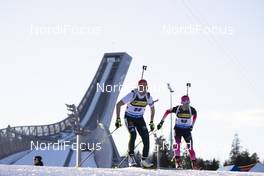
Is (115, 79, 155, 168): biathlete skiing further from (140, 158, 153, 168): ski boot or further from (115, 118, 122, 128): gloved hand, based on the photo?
(140, 158, 153, 168): ski boot

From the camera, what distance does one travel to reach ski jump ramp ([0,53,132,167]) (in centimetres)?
8688

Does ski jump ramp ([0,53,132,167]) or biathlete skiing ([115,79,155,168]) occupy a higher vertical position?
biathlete skiing ([115,79,155,168])

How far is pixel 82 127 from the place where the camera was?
3538 inches

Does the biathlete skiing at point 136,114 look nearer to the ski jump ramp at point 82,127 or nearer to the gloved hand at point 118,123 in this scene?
the gloved hand at point 118,123

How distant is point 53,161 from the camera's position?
84625 millimetres

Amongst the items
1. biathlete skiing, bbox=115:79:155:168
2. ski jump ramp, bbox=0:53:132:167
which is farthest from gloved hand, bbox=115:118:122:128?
ski jump ramp, bbox=0:53:132:167

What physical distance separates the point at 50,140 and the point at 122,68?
1539 centimetres

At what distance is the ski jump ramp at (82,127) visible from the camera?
285ft

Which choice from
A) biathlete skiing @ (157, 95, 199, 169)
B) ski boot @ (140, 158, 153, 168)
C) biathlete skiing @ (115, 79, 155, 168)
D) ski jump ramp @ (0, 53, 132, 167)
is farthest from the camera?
ski jump ramp @ (0, 53, 132, 167)

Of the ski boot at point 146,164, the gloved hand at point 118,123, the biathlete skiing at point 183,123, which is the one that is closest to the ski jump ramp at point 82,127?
the biathlete skiing at point 183,123

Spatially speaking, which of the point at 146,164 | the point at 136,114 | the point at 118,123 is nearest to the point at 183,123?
the point at 136,114

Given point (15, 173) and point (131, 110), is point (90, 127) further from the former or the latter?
point (15, 173)

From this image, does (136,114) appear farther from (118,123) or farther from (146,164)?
(146,164)

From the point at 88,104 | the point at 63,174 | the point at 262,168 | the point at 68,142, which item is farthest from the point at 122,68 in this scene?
the point at 63,174
